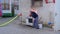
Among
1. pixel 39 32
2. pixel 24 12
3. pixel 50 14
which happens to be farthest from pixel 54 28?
pixel 24 12

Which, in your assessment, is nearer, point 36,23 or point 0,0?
point 36,23

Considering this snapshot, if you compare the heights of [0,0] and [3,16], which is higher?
[0,0]

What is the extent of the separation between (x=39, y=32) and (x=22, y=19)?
3618mm

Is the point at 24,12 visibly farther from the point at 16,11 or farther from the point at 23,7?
the point at 16,11

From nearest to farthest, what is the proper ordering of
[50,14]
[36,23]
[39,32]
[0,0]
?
[39,32] → [36,23] → [50,14] → [0,0]

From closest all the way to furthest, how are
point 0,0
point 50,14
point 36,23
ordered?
point 36,23 → point 50,14 → point 0,0

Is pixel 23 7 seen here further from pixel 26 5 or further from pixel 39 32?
pixel 39 32

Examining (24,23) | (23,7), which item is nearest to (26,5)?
(23,7)

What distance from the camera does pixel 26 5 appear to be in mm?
14734

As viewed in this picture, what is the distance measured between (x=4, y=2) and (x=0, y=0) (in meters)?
0.47

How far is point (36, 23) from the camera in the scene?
13.0 meters

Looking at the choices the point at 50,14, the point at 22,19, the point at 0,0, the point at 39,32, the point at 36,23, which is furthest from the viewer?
the point at 0,0

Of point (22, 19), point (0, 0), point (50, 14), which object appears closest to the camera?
point (50, 14)

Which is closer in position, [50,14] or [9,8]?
[50,14]
